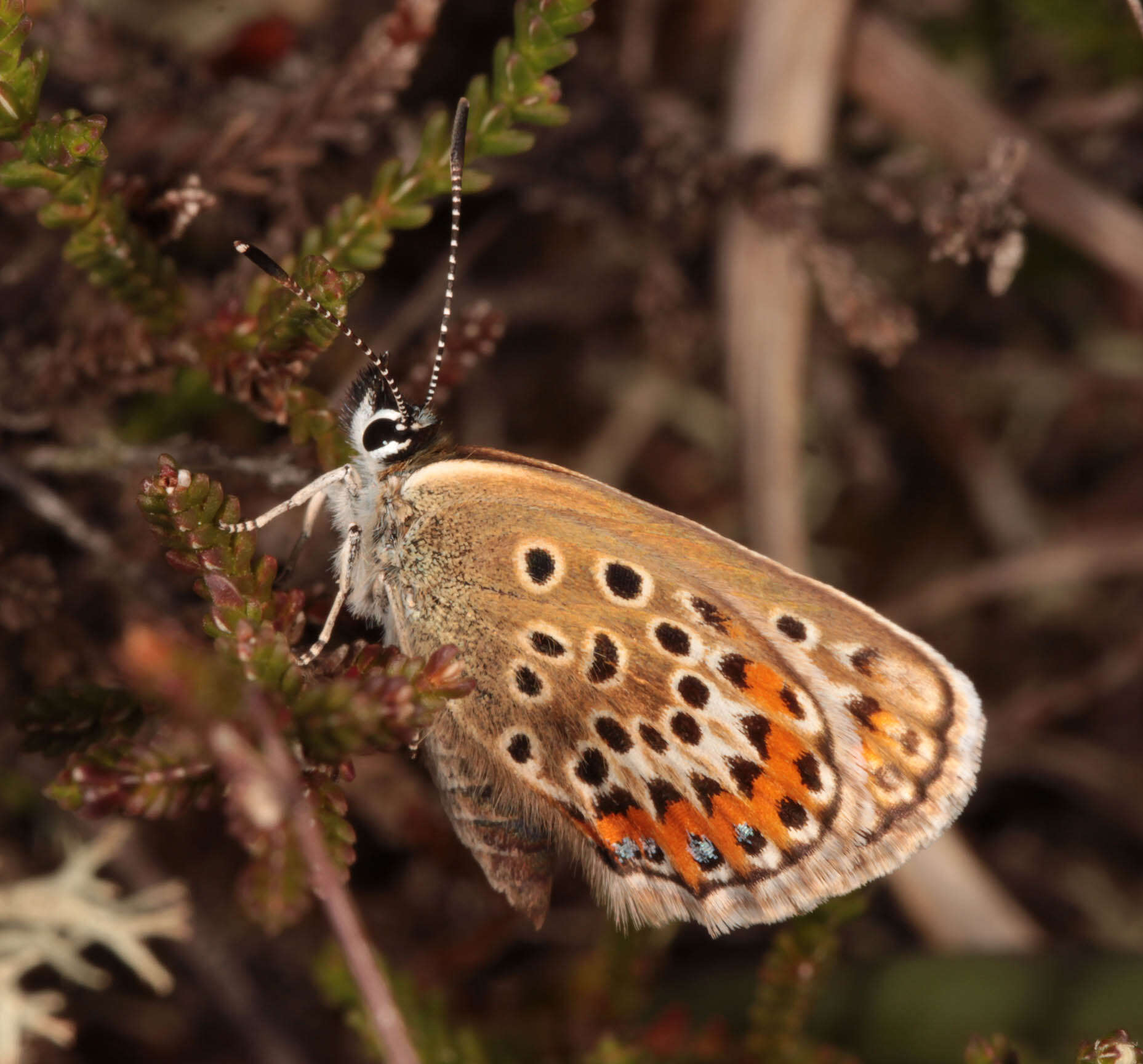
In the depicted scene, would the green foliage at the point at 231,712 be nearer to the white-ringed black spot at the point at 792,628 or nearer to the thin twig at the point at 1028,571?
the white-ringed black spot at the point at 792,628

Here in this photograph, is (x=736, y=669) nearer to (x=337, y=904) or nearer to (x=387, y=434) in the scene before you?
(x=387, y=434)

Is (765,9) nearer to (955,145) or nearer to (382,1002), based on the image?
(955,145)

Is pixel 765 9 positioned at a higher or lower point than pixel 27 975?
higher

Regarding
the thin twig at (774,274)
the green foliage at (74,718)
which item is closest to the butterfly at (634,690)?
the green foliage at (74,718)

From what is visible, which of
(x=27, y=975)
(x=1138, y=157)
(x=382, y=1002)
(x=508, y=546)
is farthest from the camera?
(x=1138, y=157)

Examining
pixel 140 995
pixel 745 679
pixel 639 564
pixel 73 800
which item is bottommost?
pixel 140 995

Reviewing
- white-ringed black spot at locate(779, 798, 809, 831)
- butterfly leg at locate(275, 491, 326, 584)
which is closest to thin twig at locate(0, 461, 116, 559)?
butterfly leg at locate(275, 491, 326, 584)

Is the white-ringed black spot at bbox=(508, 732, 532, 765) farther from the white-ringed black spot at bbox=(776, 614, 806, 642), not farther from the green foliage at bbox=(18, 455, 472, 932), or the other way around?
the white-ringed black spot at bbox=(776, 614, 806, 642)

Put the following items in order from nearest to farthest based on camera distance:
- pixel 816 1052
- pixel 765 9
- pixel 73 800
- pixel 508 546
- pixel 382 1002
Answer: pixel 382 1002
pixel 73 800
pixel 508 546
pixel 816 1052
pixel 765 9

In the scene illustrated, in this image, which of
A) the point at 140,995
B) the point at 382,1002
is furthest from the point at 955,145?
the point at 140,995
